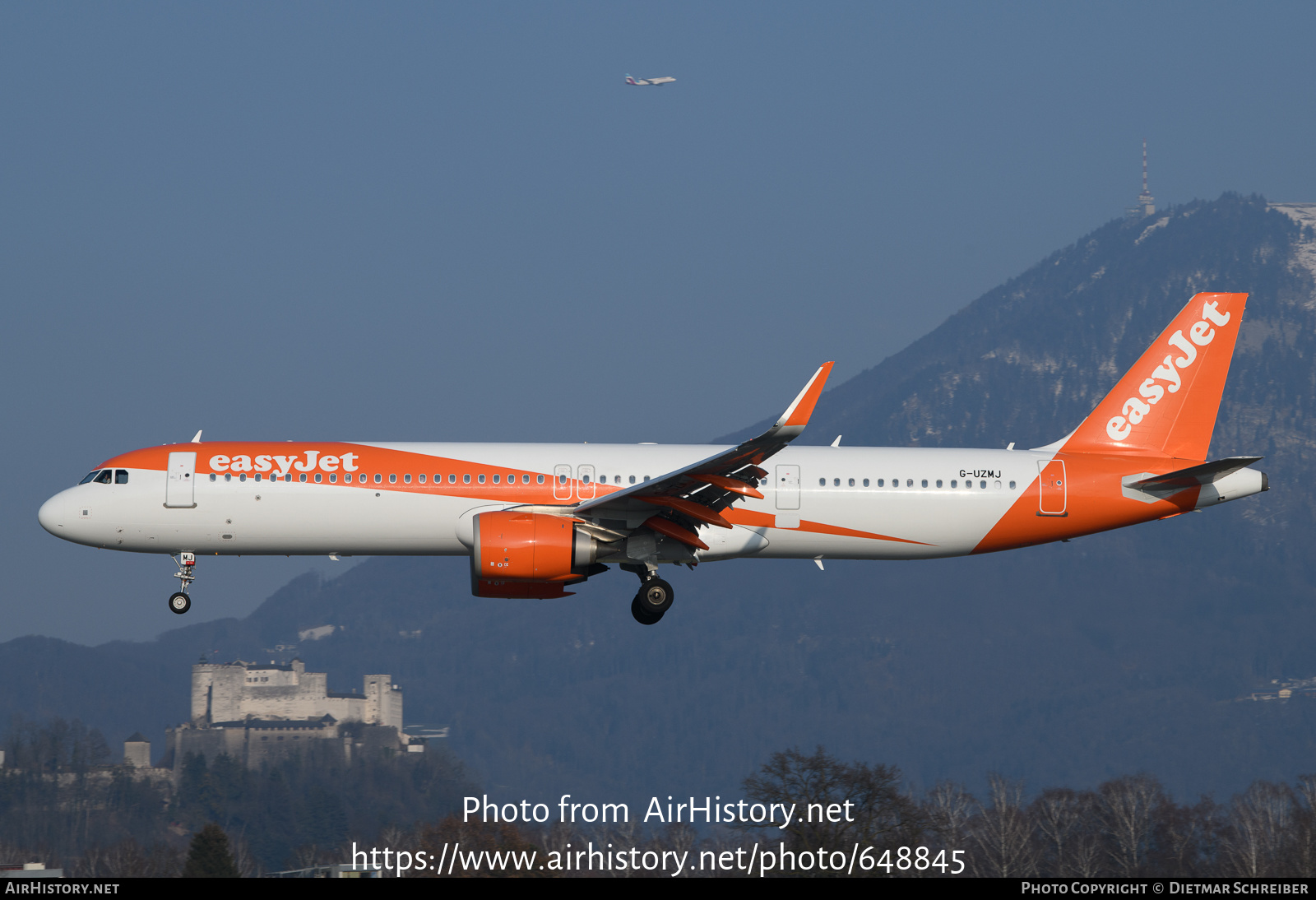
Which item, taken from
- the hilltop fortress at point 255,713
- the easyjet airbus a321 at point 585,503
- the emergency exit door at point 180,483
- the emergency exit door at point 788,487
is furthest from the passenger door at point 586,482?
the hilltop fortress at point 255,713

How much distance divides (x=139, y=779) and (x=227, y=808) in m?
9.46

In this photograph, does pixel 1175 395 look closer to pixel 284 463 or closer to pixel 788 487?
pixel 788 487

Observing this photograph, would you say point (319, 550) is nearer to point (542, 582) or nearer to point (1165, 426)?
point (542, 582)

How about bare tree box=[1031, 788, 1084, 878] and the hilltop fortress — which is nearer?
bare tree box=[1031, 788, 1084, 878]

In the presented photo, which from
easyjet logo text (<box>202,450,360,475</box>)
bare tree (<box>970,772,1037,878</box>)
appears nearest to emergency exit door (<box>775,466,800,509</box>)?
easyjet logo text (<box>202,450,360,475</box>)

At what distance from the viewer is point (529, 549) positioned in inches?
1292

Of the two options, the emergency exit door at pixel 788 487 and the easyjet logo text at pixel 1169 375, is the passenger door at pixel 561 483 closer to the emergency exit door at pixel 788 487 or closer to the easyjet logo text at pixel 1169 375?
the emergency exit door at pixel 788 487

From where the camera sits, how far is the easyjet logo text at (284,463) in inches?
1348

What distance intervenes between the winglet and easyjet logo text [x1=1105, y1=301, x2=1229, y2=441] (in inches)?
443

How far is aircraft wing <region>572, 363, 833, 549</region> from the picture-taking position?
30.2 meters

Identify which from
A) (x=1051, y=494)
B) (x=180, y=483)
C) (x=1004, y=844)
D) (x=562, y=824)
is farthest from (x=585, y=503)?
(x=562, y=824)

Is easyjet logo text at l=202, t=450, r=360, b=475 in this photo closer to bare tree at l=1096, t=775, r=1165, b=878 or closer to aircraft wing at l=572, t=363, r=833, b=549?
aircraft wing at l=572, t=363, r=833, b=549

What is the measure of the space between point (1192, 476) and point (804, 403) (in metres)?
11.1
